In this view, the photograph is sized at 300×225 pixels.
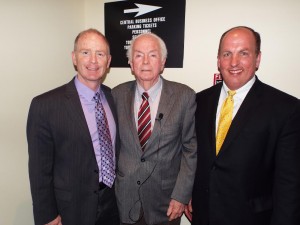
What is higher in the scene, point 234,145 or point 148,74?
point 148,74

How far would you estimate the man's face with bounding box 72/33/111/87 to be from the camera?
1.94 metres

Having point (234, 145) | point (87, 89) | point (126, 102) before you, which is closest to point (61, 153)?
point (87, 89)

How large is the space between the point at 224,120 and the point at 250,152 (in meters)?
0.28

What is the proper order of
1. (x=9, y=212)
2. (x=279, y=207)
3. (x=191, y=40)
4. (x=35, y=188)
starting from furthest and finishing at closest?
(x=191, y=40) < (x=9, y=212) < (x=35, y=188) < (x=279, y=207)

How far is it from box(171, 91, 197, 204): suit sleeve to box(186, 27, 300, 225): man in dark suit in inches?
4.8

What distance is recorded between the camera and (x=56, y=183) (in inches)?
73.7

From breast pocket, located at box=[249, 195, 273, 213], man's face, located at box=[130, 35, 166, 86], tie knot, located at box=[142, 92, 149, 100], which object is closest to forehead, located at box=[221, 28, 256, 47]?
man's face, located at box=[130, 35, 166, 86]

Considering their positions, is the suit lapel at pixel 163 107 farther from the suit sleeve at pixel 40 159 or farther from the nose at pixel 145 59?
the suit sleeve at pixel 40 159

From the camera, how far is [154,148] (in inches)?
76.8

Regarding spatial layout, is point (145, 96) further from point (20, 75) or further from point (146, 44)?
point (20, 75)

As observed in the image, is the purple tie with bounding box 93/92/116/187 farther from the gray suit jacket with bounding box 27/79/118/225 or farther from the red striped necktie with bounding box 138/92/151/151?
the red striped necktie with bounding box 138/92/151/151

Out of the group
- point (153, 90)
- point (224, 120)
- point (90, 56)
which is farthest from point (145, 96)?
point (224, 120)

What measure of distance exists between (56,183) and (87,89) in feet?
2.48

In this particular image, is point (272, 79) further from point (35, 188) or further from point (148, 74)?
point (35, 188)
